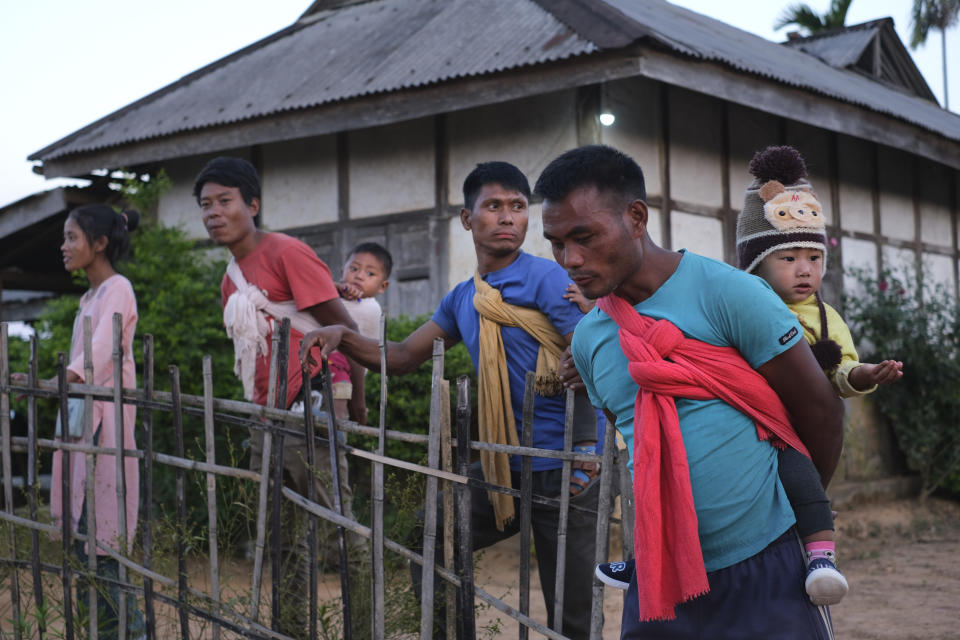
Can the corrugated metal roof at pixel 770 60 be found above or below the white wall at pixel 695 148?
above

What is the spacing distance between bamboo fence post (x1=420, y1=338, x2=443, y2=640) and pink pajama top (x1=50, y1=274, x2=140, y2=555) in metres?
1.41

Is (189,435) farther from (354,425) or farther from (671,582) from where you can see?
(671,582)

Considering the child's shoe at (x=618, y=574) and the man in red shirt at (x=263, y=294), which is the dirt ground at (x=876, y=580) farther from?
the child's shoe at (x=618, y=574)

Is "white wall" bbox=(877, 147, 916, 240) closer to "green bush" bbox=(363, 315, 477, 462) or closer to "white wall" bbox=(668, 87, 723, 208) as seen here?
"white wall" bbox=(668, 87, 723, 208)

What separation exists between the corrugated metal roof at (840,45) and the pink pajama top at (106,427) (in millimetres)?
12796

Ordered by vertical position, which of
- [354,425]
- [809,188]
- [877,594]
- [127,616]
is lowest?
[877,594]

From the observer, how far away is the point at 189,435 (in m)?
7.25

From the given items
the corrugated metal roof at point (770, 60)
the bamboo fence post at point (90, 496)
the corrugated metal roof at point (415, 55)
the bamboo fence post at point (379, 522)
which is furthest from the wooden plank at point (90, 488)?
the corrugated metal roof at point (770, 60)

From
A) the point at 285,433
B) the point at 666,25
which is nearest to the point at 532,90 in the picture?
the point at 666,25

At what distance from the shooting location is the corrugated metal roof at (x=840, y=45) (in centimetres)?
1475

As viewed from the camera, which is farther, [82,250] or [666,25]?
[666,25]

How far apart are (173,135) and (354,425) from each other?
7.18 m

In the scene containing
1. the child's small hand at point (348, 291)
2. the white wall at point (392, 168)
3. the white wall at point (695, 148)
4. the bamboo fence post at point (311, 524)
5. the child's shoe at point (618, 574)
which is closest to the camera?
the child's shoe at point (618, 574)

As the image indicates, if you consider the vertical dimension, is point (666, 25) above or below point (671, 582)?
above
